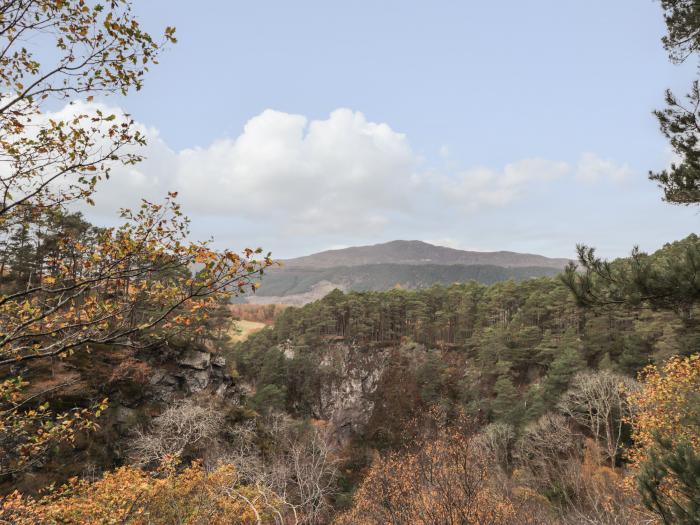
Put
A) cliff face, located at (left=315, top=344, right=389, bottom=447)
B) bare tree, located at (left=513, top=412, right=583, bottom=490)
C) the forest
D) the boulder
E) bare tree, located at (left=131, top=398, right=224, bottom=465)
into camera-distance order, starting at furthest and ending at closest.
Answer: cliff face, located at (left=315, top=344, right=389, bottom=447)
the boulder
bare tree, located at (left=513, top=412, right=583, bottom=490)
bare tree, located at (left=131, top=398, right=224, bottom=465)
the forest

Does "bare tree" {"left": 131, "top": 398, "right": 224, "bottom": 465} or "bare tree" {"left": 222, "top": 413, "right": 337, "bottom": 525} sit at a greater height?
"bare tree" {"left": 131, "top": 398, "right": 224, "bottom": 465}

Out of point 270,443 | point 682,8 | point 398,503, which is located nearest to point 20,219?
point 682,8

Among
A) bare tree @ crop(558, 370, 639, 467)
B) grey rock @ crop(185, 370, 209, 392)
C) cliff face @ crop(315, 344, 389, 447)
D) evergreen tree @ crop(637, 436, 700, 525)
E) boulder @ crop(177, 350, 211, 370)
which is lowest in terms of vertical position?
cliff face @ crop(315, 344, 389, 447)

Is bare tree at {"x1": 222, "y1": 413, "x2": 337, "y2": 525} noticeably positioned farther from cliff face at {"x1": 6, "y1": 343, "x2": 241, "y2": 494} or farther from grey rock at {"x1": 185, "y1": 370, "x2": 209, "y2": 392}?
grey rock at {"x1": 185, "y1": 370, "x2": 209, "y2": 392}

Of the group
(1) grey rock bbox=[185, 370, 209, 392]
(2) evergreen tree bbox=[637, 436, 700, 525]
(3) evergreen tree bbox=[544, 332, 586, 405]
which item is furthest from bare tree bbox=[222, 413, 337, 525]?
(3) evergreen tree bbox=[544, 332, 586, 405]

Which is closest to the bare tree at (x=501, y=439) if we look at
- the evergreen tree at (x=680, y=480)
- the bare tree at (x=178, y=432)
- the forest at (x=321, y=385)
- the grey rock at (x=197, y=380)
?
the forest at (x=321, y=385)

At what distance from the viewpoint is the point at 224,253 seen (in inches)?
189

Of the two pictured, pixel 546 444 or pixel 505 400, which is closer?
pixel 546 444

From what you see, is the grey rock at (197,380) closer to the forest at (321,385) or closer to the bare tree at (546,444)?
the forest at (321,385)

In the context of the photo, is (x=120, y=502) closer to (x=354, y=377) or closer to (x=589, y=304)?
(x=589, y=304)

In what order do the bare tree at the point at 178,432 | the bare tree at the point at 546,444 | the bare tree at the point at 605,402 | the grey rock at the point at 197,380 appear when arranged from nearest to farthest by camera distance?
1. the bare tree at the point at 178,432
2. the bare tree at the point at 605,402
3. the bare tree at the point at 546,444
4. the grey rock at the point at 197,380

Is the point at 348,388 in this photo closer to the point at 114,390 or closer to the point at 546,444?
the point at 546,444

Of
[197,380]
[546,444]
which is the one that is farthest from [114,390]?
[546,444]

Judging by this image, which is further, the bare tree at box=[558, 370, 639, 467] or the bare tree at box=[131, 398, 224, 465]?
the bare tree at box=[558, 370, 639, 467]
